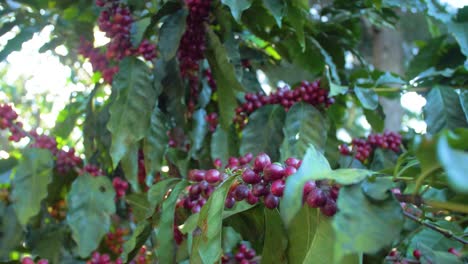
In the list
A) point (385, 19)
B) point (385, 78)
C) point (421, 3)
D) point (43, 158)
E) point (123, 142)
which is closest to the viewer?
point (123, 142)

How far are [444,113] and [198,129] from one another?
2.38 ft

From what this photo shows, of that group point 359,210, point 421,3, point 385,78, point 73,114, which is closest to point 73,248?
point 73,114

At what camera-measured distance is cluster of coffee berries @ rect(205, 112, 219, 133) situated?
1.59 metres

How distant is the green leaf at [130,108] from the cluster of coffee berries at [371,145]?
737mm

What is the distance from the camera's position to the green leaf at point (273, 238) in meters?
0.79

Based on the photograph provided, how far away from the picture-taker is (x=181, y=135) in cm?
156

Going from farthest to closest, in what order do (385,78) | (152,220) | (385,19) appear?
(385,19), (385,78), (152,220)

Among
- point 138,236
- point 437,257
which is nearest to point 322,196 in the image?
point 437,257

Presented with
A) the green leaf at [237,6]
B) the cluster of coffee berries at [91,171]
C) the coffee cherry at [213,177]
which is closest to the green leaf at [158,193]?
the coffee cherry at [213,177]

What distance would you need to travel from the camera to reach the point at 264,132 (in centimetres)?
140

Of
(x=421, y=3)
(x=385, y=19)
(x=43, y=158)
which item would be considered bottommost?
(x=43, y=158)

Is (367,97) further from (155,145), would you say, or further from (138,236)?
(138,236)

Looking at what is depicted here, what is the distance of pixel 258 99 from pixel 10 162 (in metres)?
0.81

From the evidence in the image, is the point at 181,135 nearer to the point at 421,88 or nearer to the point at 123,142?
the point at 123,142
